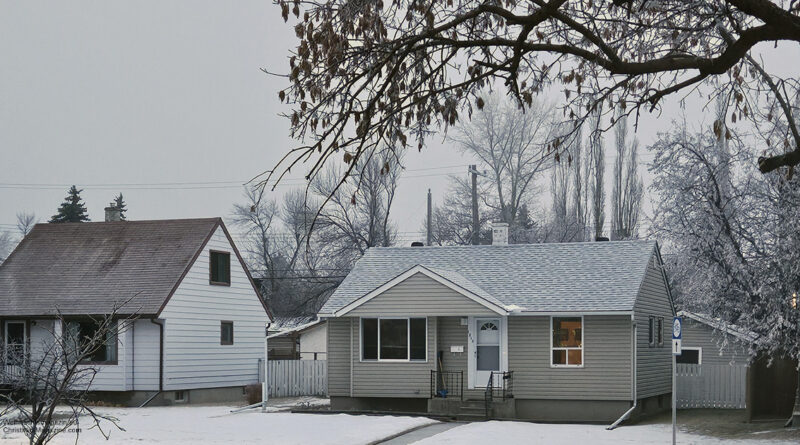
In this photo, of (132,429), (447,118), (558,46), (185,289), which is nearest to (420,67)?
(447,118)

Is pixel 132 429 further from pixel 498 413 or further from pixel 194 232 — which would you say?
pixel 194 232

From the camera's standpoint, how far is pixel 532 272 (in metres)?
35.4

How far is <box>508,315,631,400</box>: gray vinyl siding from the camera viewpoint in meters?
31.7

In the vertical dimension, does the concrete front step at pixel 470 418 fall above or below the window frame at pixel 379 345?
below

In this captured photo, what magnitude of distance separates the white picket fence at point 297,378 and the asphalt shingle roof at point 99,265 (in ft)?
18.3

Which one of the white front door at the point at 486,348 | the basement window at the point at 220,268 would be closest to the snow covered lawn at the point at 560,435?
the white front door at the point at 486,348

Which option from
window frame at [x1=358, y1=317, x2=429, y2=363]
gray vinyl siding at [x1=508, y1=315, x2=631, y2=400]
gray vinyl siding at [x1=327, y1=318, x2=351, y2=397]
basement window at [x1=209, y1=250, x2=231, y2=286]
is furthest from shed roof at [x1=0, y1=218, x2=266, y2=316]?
gray vinyl siding at [x1=508, y1=315, x2=631, y2=400]

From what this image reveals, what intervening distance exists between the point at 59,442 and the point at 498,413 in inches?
496

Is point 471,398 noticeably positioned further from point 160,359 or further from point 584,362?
point 160,359

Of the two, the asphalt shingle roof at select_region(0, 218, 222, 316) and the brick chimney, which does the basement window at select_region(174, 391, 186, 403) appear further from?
the brick chimney

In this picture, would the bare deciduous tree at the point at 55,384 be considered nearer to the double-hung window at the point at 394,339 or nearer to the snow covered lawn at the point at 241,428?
the snow covered lawn at the point at 241,428

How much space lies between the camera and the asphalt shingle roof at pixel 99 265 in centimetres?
3750

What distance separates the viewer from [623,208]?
57.9 metres

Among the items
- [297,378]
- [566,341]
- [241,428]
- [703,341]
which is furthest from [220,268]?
[703,341]
